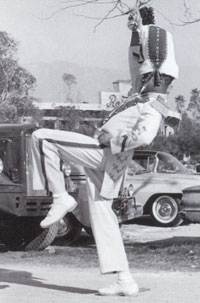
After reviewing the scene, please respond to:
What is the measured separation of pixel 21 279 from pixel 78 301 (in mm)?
1432

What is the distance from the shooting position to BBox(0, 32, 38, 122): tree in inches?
1505

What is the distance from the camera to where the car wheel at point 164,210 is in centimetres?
1574

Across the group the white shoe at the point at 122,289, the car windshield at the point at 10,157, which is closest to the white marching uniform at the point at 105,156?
the white shoe at the point at 122,289

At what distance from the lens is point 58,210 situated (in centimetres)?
539

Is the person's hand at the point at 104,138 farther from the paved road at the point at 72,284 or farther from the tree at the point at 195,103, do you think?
the tree at the point at 195,103

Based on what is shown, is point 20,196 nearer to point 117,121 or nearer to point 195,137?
point 117,121

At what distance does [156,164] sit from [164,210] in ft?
3.58

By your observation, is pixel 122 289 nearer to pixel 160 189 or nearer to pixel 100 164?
pixel 100 164

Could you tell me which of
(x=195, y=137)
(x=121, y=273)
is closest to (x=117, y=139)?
(x=121, y=273)

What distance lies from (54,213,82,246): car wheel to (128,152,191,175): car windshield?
471cm

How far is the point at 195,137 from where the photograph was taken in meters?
78.7

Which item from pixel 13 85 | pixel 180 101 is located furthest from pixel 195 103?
pixel 13 85

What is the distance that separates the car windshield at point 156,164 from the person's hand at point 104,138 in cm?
1034

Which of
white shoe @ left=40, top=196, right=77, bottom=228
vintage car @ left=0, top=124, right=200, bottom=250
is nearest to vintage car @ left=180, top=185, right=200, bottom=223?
vintage car @ left=0, top=124, right=200, bottom=250
